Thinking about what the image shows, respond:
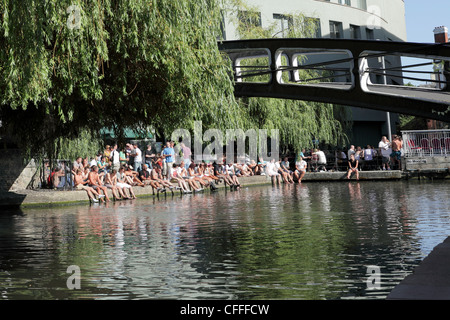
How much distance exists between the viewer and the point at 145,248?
10727 millimetres

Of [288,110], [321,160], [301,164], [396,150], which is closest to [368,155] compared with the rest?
[396,150]

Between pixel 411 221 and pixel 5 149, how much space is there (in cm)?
1480

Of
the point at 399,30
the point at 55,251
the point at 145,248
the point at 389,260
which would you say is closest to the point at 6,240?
the point at 55,251

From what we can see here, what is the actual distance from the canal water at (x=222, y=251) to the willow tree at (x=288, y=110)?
60.8ft

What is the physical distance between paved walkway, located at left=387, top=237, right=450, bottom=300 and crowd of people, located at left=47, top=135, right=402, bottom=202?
41.3 feet

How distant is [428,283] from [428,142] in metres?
28.8

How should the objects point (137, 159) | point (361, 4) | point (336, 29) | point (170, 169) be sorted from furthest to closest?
1. point (361, 4)
2. point (336, 29)
3. point (170, 169)
4. point (137, 159)

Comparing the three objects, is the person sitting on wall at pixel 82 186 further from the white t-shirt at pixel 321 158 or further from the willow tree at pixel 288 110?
the white t-shirt at pixel 321 158

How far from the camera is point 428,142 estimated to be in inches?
1319

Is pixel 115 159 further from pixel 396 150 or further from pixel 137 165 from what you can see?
pixel 396 150

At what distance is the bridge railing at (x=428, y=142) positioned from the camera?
33219 millimetres

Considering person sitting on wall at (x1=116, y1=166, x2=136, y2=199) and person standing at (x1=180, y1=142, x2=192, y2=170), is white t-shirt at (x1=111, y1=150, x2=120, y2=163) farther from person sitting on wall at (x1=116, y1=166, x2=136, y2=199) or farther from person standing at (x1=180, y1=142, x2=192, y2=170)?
person standing at (x1=180, y1=142, x2=192, y2=170)

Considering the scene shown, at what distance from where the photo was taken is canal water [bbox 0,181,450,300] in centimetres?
723

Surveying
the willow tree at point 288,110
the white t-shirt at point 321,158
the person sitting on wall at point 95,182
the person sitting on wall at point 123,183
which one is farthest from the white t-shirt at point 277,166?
the person sitting on wall at point 95,182
